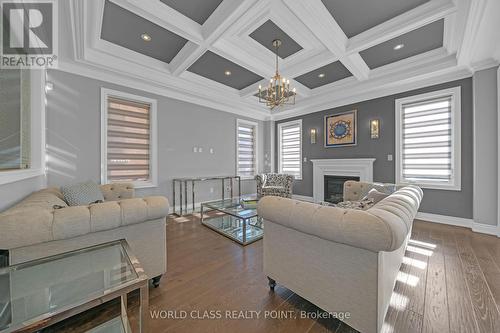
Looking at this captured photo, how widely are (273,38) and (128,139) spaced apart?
3.32 metres

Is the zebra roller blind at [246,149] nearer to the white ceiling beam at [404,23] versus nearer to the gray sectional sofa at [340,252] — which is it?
the white ceiling beam at [404,23]

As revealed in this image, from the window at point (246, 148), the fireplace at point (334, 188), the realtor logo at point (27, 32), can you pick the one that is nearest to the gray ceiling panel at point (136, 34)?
the realtor logo at point (27, 32)

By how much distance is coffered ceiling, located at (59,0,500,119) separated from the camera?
2.40m

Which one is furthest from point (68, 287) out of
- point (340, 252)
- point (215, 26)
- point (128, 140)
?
point (128, 140)

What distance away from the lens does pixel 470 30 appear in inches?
98.3

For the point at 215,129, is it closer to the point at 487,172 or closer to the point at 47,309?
the point at 47,309

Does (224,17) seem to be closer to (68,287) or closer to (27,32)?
(27,32)

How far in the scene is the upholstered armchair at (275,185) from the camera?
5.04 metres

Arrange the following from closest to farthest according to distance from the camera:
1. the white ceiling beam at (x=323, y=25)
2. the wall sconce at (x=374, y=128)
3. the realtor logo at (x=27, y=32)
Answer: the realtor logo at (x=27, y=32) < the white ceiling beam at (x=323, y=25) < the wall sconce at (x=374, y=128)

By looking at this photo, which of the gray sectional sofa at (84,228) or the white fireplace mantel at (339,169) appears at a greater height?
the white fireplace mantel at (339,169)

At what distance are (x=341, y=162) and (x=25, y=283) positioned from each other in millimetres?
5364

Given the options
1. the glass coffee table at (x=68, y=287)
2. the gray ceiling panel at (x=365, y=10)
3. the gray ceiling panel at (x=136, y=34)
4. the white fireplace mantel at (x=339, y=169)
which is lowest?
the glass coffee table at (x=68, y=287)

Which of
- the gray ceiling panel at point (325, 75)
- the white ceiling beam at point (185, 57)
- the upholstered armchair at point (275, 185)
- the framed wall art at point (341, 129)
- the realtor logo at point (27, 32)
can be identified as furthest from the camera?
the upholstered armchair at point (275, 185)

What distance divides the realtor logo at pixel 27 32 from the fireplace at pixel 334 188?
5747 mm
